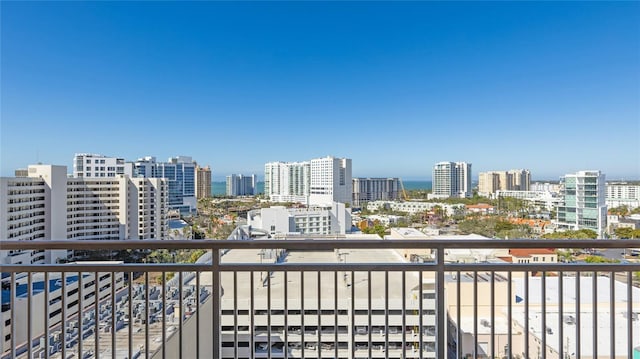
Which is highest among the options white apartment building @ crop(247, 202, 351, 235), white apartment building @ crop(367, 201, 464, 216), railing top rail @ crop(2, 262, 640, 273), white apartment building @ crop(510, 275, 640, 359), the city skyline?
the city skyline

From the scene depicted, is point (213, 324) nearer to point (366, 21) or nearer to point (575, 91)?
point (366, 21)

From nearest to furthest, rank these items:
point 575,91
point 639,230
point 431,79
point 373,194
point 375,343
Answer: point 375,343 < point 639,230 < point 373,194 < point 575,91 < point 431,79

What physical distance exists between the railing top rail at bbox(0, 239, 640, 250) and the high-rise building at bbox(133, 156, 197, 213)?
121 cm

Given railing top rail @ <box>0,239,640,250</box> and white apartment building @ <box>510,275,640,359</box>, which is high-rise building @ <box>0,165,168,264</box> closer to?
railing top rail @ <box>0,239,640,250</box>

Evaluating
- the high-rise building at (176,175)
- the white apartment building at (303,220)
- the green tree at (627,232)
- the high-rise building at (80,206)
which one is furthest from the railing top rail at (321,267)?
the high-rise building at (176,175)

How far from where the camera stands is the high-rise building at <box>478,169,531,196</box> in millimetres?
2912

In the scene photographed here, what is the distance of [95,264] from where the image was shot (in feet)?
5.06

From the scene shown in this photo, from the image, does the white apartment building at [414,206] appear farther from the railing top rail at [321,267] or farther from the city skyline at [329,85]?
the railing top rail at [321,267]

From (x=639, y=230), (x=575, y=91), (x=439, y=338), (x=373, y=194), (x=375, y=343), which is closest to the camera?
(x=439, y=338)

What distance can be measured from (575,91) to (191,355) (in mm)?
3976

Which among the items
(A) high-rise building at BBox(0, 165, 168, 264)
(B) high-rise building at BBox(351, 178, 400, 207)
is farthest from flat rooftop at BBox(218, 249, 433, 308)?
(B) high-rise building at BBox(351, 178, 400, 207)

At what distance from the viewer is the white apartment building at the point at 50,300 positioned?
156 cm

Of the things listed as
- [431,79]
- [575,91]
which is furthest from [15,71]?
[575,91]

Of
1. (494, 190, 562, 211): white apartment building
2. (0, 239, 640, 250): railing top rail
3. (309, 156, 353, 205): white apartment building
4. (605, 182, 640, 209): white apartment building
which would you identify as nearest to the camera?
(0, 239, 640, 250): railing top rail
